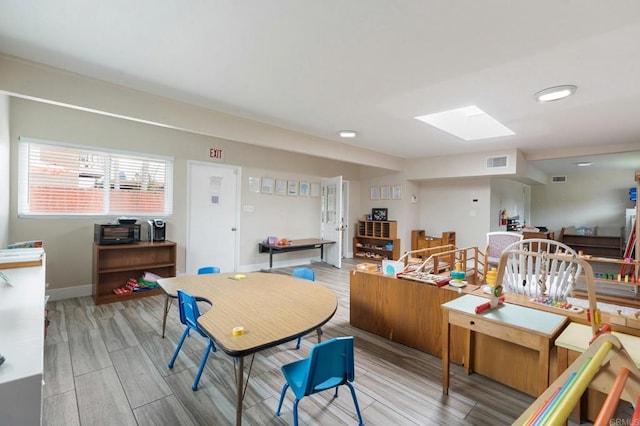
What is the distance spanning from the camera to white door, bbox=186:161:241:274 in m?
5.01

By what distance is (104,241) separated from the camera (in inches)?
150

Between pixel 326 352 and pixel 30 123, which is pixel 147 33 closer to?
pixel 326 352

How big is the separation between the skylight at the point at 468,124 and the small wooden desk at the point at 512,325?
243 centimetres

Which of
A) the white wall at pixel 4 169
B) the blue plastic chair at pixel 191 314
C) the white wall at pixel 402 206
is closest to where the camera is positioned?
the blue plastic chair at pixel 191 314

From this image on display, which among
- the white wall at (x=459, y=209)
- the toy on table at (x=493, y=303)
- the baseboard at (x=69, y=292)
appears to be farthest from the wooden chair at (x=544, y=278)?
the baseboard at (x=69, y=292)

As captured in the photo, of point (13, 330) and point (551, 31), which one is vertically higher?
point (551, 31)

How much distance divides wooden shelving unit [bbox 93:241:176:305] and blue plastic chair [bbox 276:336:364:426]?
3292mm

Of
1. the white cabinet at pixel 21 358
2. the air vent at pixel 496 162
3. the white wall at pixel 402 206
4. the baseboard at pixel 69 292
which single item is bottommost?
the baseboard at pixel 69 292

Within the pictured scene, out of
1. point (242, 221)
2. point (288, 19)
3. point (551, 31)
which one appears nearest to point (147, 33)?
point (288, 19)

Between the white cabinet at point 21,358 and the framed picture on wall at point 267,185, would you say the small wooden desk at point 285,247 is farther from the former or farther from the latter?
the white cabinet at point 21,358

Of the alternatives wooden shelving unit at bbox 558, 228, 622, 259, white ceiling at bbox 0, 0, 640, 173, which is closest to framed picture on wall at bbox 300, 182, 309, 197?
white ceiling at bbox 0, 0, 640, 173

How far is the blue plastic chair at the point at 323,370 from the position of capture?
1484 mm

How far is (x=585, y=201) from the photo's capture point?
860 centimetres

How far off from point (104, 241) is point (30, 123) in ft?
5.44
